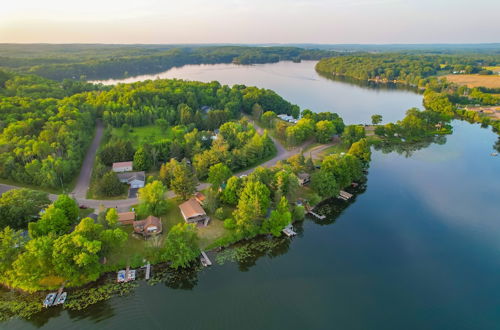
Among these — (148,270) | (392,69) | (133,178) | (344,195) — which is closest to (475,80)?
(392,69)

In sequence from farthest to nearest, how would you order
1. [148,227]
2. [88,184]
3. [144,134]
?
[144,134] → [88,184] → [148,227]

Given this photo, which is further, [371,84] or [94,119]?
[371,84]

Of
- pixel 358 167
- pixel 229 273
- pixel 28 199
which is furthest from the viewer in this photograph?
pixel 358 167

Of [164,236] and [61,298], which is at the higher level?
[164,236]

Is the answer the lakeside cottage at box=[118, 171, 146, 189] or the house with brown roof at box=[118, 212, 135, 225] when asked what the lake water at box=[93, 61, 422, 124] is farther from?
the house with brown roof at box=[118, 212, 135, 225]

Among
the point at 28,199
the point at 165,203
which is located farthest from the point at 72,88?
the point at 165,203

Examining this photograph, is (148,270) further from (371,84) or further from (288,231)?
(371,84)

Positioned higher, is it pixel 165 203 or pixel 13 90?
pixel 13 90

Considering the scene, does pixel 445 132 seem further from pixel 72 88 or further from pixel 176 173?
pixel 72 88

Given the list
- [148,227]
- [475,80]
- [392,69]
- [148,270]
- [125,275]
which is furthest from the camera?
[392,69]
